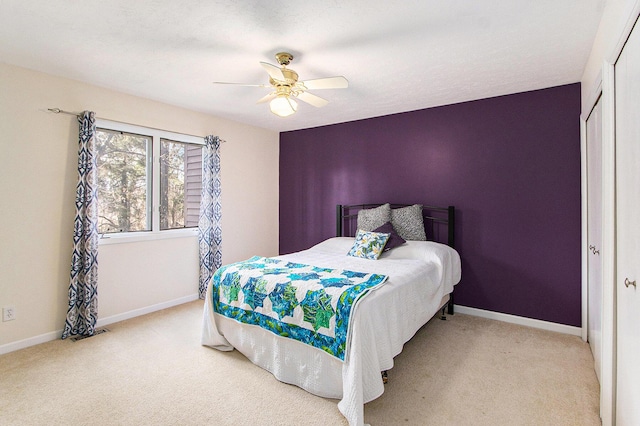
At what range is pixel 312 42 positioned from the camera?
2486mm

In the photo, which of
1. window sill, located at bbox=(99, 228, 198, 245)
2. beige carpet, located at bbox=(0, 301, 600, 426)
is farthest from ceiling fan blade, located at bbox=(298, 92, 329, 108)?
window sill, located at bbox=(99, 228, 198, 245)

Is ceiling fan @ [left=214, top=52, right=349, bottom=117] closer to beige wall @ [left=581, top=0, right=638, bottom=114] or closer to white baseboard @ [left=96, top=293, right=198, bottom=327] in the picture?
beige wall @ [left=581, top=0, right=638, bottom=114]

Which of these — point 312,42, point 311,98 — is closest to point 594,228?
point 311,98

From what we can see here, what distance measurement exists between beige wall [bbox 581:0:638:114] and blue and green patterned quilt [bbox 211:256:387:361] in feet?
6.41

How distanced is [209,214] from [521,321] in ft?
13.0

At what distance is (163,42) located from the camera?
251 cm

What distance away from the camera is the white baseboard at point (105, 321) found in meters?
2.94

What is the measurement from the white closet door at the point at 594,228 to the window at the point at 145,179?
4.27m

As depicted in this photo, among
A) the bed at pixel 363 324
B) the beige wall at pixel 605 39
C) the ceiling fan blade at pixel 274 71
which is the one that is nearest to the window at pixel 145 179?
the bed at pixel 363 324

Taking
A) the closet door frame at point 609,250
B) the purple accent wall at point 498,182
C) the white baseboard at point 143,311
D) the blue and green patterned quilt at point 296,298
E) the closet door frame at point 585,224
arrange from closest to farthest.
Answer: the closet door frame at point 609,250 → the blue and green patterned quilt at point 296,298 → the closet door frame at point 585,224 → the purple accent wall at point 498,182 → the white baseboard at point 143,311

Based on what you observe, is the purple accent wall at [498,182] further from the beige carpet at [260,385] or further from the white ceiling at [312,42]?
the beige carpet at [260,385]

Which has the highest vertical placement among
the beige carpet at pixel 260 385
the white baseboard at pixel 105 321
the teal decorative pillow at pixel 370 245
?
the teal decorative pillow at pixel 370 245

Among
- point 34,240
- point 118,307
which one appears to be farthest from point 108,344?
point 34,240

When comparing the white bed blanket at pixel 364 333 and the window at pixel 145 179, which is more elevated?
the window at pixel 145 179
